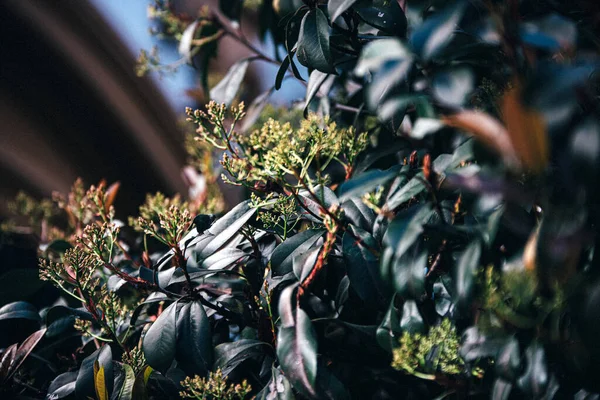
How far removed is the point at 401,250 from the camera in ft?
1.68

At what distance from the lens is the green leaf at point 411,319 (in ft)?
2.04

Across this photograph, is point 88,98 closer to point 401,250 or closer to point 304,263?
point 304,263

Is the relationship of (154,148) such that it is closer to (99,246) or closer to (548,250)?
(99,246)

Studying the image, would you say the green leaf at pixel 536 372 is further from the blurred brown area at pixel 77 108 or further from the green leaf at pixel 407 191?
the blurred brown area at pixel 77 108

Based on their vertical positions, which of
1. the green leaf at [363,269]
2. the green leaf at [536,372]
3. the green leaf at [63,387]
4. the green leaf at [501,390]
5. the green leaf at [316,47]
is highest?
the green leaf at [316,47]

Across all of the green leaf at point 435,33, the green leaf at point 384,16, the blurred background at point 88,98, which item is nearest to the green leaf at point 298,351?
the green leaf at point 435,33

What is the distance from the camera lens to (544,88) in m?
0.42

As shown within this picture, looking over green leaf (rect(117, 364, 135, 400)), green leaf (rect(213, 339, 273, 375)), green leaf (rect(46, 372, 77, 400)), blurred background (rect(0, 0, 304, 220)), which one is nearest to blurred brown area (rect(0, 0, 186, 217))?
blurred background (rect(0, 0, 304, 220))

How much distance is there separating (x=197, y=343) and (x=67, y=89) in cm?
170

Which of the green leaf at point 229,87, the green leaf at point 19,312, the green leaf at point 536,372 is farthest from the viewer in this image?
the green leaf at point 229,87

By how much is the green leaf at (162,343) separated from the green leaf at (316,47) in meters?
0.46

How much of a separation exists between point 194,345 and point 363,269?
285mm

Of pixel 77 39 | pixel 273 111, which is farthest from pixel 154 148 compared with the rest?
pixel 273 111

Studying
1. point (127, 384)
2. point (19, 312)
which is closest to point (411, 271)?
point (127, 384)
